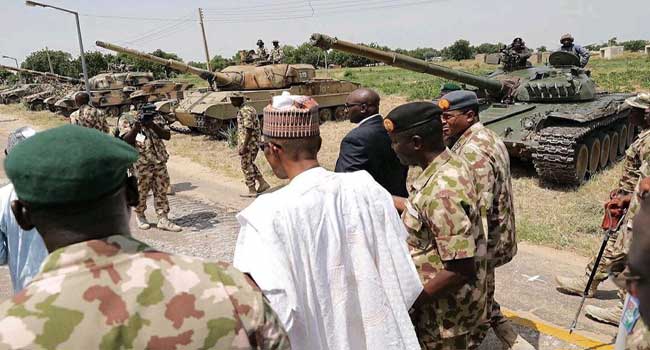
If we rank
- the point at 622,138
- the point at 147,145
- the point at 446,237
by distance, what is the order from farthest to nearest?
the point at 622,138
the point at 147,145
the point at 446,237

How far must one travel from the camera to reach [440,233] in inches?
91.4

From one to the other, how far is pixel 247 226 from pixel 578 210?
262 inches

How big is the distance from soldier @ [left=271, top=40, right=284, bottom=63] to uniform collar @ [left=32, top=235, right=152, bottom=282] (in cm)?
1582

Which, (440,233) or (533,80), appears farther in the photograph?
(533,80)

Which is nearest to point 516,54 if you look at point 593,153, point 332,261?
point 593,153

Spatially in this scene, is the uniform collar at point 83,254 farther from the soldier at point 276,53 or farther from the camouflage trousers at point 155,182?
the soldier at point 276,53

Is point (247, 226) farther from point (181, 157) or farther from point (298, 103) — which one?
point (181, 157)

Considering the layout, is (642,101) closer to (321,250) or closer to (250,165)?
(321,250)

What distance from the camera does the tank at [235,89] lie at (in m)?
14.4

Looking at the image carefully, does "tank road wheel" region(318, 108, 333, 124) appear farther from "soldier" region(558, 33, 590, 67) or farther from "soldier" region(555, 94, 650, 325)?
"soldier" region(555, 94, 650, 325)

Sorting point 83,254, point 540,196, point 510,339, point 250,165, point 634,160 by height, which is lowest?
point 540,196

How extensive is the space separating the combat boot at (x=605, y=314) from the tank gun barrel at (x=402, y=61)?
4428mm

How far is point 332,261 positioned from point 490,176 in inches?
60.5

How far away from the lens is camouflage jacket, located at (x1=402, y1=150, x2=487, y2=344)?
2.31 meters
